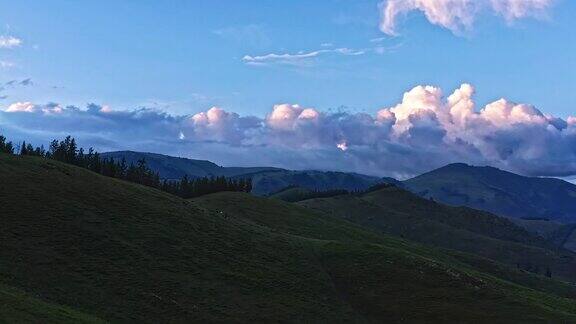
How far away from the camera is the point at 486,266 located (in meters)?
183

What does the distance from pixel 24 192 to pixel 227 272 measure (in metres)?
29.0

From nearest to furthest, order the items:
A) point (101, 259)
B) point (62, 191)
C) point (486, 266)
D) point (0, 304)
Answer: point (0, 304)
point (101, 259)
point (62, 191)
point (486, 266)

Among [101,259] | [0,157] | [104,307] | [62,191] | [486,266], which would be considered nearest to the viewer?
[104,307]

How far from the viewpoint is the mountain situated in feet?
177

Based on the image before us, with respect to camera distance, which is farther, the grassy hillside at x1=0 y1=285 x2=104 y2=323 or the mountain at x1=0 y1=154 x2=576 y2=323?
the mountain at x1=0 y1=154 x2=576 y2=323

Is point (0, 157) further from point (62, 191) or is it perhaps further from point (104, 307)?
point (104, 307)

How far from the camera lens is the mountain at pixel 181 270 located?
54094 mm

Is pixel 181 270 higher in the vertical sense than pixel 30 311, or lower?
higher

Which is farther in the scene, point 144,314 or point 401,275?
point 401,275

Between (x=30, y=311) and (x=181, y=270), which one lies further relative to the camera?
(x=181, y=270)

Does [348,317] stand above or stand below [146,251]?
below

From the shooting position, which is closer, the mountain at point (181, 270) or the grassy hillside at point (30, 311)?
the grassy hillside at point (30, 311)

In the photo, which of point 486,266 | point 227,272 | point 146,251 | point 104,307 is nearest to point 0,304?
point 104,307

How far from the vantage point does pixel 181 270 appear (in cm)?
6725
